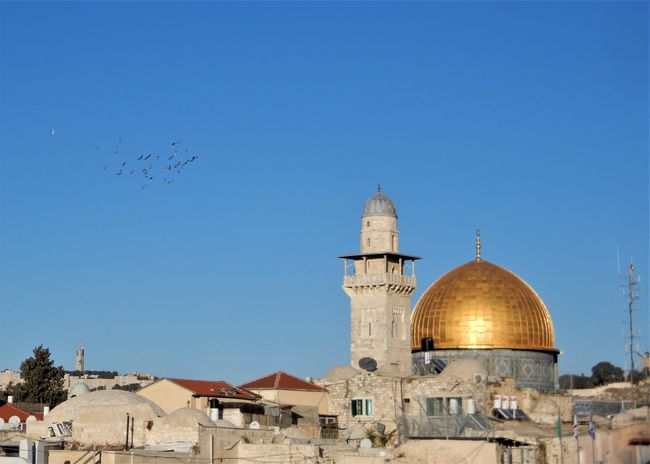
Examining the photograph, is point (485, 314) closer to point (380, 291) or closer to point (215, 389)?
point (380, 291)

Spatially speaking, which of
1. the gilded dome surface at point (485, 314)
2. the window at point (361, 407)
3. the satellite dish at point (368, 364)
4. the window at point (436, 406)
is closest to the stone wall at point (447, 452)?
the window at point (436, 406)

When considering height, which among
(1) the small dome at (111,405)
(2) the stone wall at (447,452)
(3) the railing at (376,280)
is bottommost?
(2) the stone wall at (447,452)

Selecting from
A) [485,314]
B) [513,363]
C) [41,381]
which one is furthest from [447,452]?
[41,381]

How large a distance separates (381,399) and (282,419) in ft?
13.8

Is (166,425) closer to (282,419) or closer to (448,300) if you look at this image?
(282,419)

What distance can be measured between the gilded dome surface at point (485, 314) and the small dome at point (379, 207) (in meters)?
5.01

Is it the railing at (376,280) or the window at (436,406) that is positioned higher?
the railing at (376,280)

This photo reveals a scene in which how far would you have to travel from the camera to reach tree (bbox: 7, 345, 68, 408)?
7988cm

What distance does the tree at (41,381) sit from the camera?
79.9 meters

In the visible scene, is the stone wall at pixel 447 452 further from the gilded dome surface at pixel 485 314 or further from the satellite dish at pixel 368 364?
the gilded dome surface at pixel 485 314

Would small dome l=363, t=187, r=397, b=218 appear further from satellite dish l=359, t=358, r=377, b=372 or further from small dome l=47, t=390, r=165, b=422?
small dome l=47, t=390, r=165, b=422

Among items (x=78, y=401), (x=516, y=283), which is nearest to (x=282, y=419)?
(x=78, y=401)

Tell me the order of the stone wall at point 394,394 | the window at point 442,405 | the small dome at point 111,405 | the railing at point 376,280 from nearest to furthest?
the small dome at point 111,405, the window at point 442,405, the stone wall at point 394,394, the railing at point 376,280

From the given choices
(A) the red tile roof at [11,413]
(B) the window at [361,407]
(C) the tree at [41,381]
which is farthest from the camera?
(C) the tree at [41,381]
